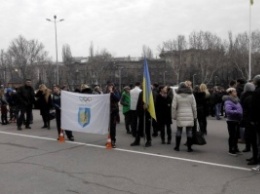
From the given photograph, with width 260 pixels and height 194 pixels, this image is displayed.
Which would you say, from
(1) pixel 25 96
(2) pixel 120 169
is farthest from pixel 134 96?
(1) pixel 25 96

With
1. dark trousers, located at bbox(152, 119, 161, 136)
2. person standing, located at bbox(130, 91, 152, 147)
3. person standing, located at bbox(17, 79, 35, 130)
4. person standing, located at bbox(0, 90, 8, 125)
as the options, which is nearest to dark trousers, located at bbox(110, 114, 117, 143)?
person standing, located at bbox(130, 91, 152, 147)

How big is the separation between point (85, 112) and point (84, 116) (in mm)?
128

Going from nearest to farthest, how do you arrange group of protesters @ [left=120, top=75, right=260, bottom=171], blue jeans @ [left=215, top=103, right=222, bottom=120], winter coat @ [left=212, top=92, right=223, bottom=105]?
group of protesters @ [left=120, top=75, right=260, bottom=171] → blue jeans @ [left=215, top=103, right=222, bottom=120] → winter coat @ [left=212, top=92, right=223, bottom=105]

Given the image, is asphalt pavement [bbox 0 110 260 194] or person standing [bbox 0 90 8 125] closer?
asphalt pavement [bbox 0 110 260 194]

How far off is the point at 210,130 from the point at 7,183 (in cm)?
884

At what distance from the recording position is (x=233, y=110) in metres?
8.80

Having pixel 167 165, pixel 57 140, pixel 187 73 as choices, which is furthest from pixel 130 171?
pixel 187 73

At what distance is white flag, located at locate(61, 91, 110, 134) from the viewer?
10.3m

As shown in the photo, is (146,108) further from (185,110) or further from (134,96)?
(134,96)

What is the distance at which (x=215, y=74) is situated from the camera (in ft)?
255

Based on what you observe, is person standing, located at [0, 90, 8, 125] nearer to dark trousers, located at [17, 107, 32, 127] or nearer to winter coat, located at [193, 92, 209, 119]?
dark trousers, located at [17, 107, 32, 127]

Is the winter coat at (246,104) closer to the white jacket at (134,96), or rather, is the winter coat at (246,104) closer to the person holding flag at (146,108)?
the person holding flag at (146,108)

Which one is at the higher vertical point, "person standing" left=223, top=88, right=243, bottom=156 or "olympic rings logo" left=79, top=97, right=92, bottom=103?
"olympic rings logo" left=79, top=97, right=92, bottom=103

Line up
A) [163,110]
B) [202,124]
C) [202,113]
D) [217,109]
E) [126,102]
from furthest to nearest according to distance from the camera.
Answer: [217,109]
[126,102]
[202,124]
[202,113]
[163,110]
